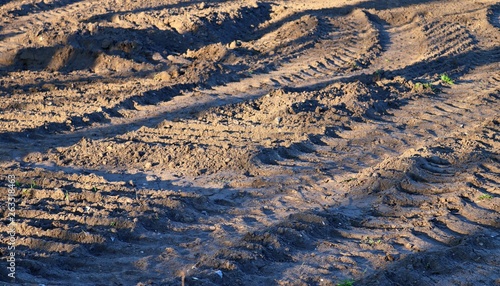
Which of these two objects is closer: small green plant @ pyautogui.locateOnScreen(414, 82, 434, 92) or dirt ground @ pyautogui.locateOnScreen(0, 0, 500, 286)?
dirt ground @ pyautogui.locateOnScreen(0, 0, 500, 286)

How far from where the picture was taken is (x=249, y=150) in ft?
27.4

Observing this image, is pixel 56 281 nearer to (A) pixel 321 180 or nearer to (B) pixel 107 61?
(A) pixel 321 180

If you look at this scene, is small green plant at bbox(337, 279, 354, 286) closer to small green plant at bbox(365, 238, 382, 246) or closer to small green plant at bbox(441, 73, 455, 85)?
small green plant at bbox(365, 238, 382, 246)

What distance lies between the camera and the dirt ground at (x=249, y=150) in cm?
588

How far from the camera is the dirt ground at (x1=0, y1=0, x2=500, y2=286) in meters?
5.88

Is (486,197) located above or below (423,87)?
below

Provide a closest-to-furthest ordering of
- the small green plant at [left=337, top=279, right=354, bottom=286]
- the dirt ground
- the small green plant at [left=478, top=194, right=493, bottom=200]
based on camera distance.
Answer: the small green plant at [left=337, top=279, right=354, bottom=286] < the dirt ground < the small green plant at [left=478, top=194, right=493, bottom=200]

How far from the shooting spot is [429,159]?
8.22 metres

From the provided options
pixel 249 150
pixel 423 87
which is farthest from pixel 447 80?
pixel 249 150

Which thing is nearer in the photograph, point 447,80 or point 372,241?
point 372,241

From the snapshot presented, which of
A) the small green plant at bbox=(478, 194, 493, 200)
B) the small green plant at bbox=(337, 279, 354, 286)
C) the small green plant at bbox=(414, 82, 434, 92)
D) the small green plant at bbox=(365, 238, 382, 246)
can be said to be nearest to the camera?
the small green plant at bbox=(337, 279, 354, 286)

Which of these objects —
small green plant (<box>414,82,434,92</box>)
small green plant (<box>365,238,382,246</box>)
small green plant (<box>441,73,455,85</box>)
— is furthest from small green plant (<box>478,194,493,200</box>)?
small green plant (<box>441,73,455,85</box>)

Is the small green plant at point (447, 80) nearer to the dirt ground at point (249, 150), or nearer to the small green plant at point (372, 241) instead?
the dirt ground at point (249, 150)

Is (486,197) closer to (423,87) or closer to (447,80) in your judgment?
(423,87)
